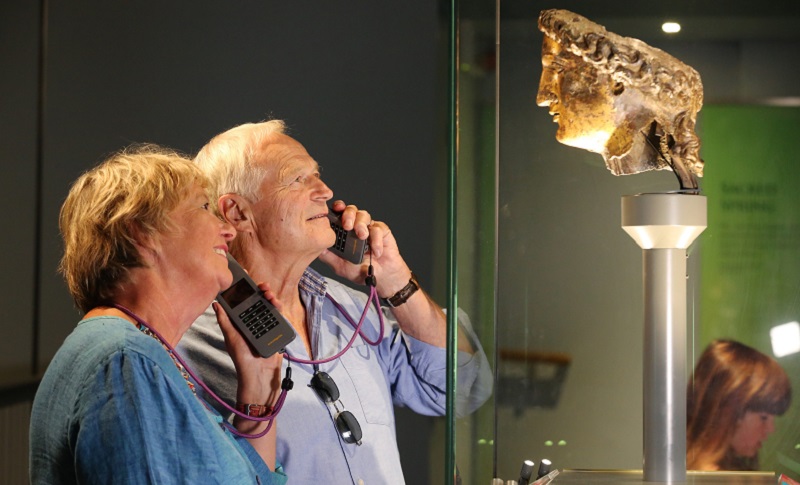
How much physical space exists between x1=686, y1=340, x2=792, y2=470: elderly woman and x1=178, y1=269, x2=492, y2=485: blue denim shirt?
2.65 feet

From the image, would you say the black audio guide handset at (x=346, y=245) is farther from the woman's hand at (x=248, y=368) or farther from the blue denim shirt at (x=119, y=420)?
the blue denim shirt at (x=119, y=420)

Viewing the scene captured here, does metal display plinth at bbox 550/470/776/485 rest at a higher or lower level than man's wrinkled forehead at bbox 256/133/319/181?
lower

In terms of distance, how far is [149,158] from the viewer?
1.45 m

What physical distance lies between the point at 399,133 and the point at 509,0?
202 centimetres

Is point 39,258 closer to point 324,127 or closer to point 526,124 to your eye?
point 324,127

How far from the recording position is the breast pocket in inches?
74.9

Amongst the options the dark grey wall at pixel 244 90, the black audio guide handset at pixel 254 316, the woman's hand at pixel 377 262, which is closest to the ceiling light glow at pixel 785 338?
the black audio guide handset at pixel 254 316

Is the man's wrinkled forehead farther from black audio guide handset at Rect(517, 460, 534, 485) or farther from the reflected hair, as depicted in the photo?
black audio guide handset at Rect(517, 460, 534, 485)

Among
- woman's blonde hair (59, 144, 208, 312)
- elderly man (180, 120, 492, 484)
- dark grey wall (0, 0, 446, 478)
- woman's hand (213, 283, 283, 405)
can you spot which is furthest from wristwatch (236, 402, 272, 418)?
dark grey wall (0, 0, 446, 478)

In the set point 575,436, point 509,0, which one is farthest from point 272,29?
point 575,436

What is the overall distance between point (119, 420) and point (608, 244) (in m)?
0.67

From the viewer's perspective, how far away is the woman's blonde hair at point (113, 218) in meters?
1.33

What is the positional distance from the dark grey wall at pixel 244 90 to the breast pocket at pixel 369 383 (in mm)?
1267

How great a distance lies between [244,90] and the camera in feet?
10.8
